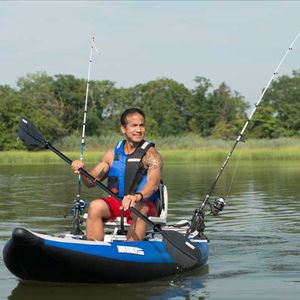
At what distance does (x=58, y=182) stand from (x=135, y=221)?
16050mm

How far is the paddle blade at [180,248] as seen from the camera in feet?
23.5

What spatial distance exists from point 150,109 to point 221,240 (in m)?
64.8

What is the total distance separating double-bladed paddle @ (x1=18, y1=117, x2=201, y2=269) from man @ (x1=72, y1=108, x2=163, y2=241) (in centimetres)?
14

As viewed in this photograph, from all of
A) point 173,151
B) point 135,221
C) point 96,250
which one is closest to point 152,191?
point 135,221

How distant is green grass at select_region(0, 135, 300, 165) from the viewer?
40.1m

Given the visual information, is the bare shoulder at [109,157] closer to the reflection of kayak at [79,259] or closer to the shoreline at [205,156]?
the reflection of kayak at [79,259]

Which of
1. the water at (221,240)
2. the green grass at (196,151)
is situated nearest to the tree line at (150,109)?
the green grass at (196,151)

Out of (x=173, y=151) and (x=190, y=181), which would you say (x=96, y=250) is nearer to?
(x=190, y=181)

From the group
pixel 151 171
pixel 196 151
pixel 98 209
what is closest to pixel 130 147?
pixel 151 171

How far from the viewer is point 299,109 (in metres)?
69.7

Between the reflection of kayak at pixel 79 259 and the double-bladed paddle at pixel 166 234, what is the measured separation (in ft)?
0.45

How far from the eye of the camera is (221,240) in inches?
389

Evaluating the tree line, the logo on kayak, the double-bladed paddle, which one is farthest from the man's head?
the tree line

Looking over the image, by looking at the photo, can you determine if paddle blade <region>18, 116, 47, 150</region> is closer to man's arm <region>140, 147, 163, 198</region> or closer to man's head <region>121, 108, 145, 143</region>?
man's head <region>121, 108, 145, 143</region>
